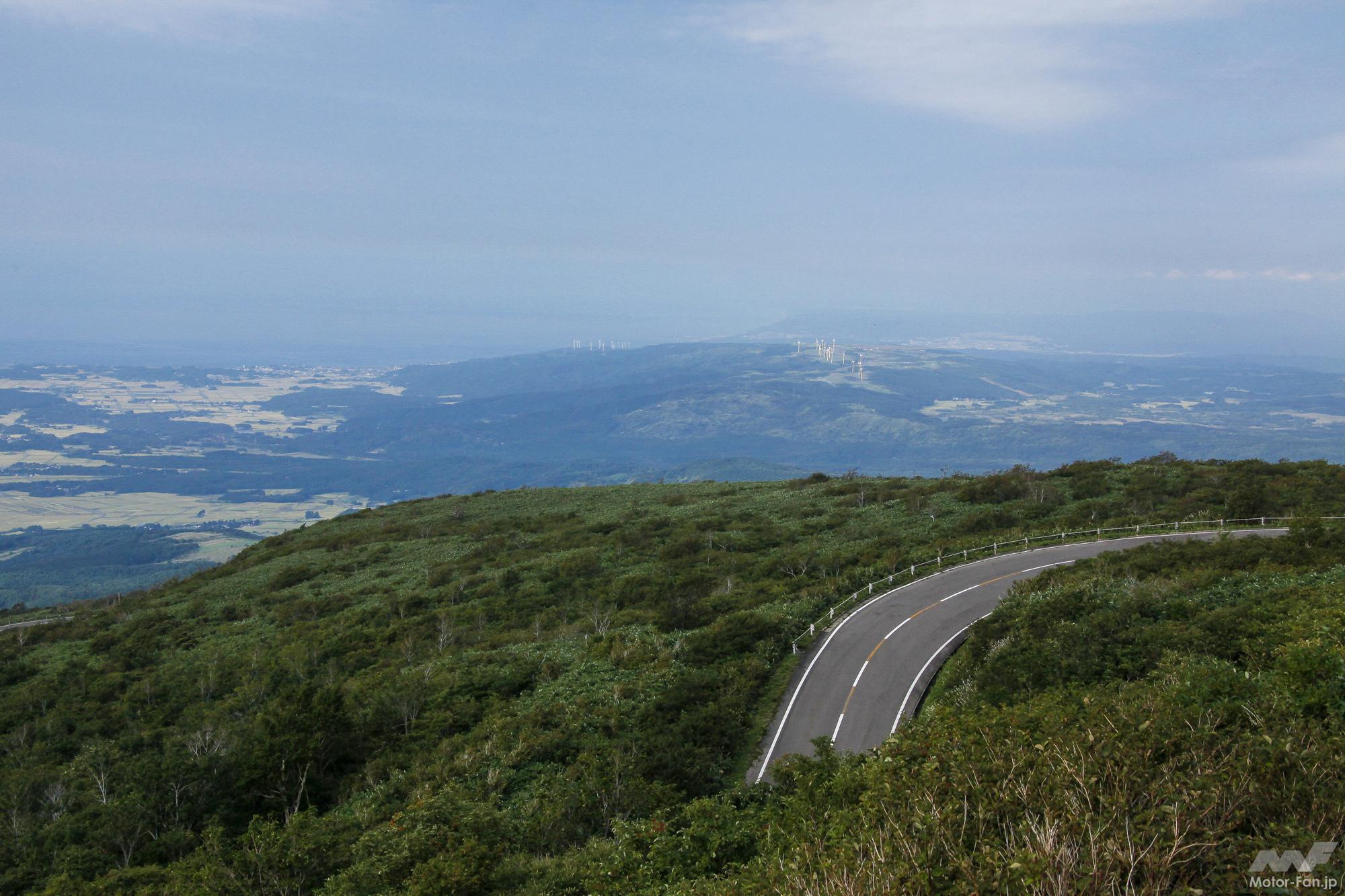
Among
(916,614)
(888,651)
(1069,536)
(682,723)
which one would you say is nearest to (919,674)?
(888,651)

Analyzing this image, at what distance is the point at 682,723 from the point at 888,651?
871 cm

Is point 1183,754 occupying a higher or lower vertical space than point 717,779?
higher

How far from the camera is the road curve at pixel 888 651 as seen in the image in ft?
66.3

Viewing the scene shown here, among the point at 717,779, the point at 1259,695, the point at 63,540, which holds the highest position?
the point at 1259,695

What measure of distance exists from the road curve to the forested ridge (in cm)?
100

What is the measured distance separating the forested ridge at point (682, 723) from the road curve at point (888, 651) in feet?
3.28

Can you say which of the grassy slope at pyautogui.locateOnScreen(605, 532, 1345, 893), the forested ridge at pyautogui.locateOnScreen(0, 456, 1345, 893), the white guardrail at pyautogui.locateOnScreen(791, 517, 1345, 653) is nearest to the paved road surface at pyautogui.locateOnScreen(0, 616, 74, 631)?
the forested ridge at pyautogui.locateOnScreen(0, 456, 1345, 893)

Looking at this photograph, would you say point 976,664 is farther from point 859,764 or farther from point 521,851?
point 521,851

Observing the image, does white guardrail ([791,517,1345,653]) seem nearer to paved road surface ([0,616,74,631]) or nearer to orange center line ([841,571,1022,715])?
orange center line ([841,571,1022,715])

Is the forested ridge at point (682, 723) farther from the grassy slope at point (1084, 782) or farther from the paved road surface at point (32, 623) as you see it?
the paved road surface at point (32, 623)

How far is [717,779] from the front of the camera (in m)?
18.3

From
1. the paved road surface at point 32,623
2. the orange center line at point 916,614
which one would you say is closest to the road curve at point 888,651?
the orange center line at point 916,614

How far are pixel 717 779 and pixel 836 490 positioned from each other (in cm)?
3949

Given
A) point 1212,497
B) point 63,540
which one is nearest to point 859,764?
point 1212,497
